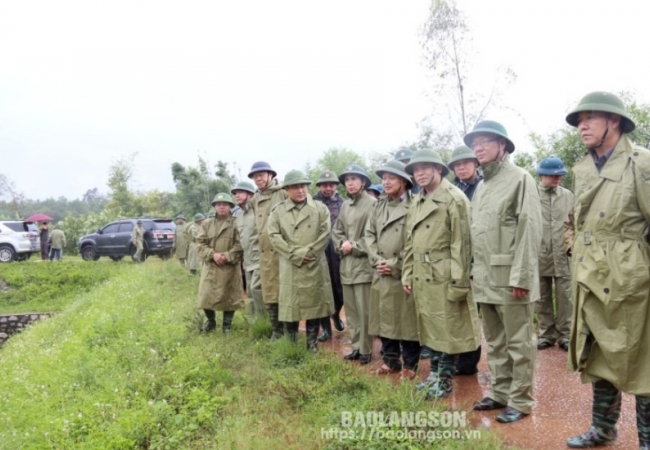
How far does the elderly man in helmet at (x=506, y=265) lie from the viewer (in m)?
3.43

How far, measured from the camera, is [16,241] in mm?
21188

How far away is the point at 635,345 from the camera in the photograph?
278 cm

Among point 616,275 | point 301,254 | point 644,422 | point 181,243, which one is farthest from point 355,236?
point 181,243

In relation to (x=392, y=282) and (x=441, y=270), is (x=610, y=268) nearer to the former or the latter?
(x=441, y=270)

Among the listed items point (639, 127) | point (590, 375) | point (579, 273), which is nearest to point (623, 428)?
point (590, 375)

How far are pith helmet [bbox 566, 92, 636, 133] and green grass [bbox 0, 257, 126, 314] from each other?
16.9 m

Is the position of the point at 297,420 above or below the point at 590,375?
below

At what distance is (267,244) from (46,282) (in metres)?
14.9

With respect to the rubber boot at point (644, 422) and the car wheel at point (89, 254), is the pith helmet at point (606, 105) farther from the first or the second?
the car wheel at point (89, 254)

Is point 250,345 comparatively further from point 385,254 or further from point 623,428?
point 623,428

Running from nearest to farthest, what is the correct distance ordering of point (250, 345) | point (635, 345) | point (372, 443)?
point (635, 345) → point (372, 443) → point (250, 345)

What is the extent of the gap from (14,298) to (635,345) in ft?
62.1

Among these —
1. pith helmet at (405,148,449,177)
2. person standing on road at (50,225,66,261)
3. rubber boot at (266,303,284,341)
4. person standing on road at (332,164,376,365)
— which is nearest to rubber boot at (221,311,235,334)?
rubber boot at (266,303,284,341)

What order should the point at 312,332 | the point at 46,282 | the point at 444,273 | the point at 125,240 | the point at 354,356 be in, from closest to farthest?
the point at 444,273 → the point at 354,356 → the point at 312,332 → the point at 46,282 → the point at 125,240
